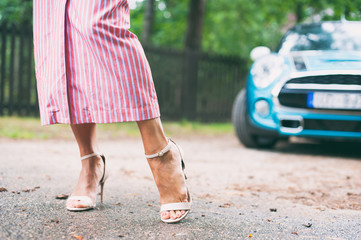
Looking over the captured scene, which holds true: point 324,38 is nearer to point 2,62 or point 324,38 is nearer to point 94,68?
point 94,68

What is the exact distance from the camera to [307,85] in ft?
14.0

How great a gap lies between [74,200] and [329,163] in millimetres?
2747

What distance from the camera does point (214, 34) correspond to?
1562cm

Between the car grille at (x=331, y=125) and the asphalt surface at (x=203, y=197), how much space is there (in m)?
0.31

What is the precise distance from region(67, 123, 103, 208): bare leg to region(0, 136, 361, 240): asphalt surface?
115 mm

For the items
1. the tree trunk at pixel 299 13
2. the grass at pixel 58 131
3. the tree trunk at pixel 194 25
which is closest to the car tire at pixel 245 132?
the grass at pixel 58 131

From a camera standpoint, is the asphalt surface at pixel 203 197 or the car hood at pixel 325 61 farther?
the car hood at pixel 325 61

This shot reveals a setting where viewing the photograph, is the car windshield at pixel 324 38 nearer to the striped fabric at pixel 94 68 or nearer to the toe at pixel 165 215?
the striped fabric at pixel 94 68

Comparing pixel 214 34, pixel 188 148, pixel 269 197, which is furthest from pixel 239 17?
pixel 269 197

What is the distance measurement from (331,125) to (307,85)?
0.46 meters

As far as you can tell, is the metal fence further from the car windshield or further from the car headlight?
the car headlight

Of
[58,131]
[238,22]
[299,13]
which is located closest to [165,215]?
[58,131]

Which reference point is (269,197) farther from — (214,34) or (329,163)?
(214,34)

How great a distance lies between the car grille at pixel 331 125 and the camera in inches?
164
